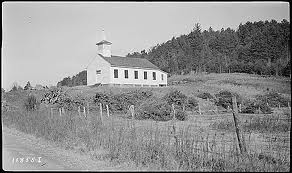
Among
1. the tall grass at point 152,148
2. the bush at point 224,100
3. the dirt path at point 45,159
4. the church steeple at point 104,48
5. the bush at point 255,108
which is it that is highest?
the church steeple at point 104,48

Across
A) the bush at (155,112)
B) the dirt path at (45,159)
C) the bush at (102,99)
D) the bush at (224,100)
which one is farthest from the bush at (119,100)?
the dirt path at (45,159)

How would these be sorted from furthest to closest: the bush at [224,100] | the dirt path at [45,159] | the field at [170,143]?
the bush at [224,100]
the dirt path at [45,159]
the field at [170,143]

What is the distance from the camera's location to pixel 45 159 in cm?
897

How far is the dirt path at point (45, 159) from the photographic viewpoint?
25.9 ft

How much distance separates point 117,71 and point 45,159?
101ft

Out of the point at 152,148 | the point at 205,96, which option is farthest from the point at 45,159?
the point at 205,96

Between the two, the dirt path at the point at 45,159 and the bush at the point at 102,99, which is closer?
the dirt path at the point at 45,159

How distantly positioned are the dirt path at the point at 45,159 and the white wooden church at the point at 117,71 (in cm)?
2734

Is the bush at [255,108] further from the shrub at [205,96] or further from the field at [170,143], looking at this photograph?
the shrub at [205,96]

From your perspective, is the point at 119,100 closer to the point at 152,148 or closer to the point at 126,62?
the point at 126,62

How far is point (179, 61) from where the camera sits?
260ft

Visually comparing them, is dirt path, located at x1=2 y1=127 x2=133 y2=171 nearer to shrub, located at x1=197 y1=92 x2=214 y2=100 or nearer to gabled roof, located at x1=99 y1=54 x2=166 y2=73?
shrub, located at x1=197 y1=92 x2=214 y2=100

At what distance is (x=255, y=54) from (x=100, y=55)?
23157 mm

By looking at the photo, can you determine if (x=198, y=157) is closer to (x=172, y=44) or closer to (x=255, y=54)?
(x=255, y=54)
